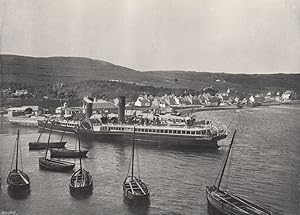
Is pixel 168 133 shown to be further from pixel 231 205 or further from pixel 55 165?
pixel 231 205

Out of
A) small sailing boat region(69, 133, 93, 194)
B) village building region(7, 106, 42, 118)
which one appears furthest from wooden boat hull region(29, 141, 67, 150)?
small sailing boat region(69, 133, 93, 194)

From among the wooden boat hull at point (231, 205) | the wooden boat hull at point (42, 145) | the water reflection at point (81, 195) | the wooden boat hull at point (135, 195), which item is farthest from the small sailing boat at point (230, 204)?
the wooden boat hull at point (42, 145)

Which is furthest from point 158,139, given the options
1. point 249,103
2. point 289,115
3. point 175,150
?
point 289,115

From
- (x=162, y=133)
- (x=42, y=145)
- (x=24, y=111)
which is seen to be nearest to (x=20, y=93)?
(x=42, y=145)

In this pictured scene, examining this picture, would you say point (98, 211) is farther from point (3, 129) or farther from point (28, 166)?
point (3, 129)

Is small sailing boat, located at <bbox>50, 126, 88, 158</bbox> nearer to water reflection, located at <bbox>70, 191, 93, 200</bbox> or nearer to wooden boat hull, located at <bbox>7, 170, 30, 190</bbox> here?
wooden boat hull, located at <bbox>7, 170, 30, 190</bbox>

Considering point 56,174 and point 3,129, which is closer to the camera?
point 56,174

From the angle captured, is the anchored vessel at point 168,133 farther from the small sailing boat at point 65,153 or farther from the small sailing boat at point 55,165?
the small sailing boat at point 55,165
